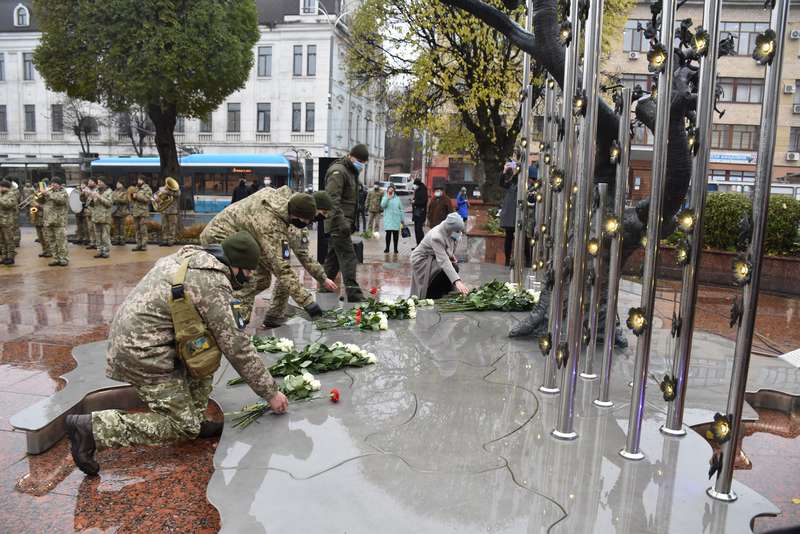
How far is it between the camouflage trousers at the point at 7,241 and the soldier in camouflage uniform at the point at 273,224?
30.1 feet

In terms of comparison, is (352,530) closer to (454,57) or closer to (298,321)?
(298,321)

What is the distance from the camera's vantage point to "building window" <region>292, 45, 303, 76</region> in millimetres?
44688

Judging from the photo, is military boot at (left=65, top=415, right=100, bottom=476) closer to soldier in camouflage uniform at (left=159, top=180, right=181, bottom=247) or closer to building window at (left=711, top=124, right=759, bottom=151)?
soldier in camouflage uniform at (left=159, top=180, right=181, bottom=247)

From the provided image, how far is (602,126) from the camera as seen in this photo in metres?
5.59

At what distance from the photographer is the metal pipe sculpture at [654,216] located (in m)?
3.64

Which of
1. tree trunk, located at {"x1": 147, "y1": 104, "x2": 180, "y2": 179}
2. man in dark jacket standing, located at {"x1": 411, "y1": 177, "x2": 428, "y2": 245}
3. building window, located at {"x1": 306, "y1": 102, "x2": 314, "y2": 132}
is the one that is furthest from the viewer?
building window, located at {"x1": 306, "y1": 102, "x2": 314, "y2": 132}

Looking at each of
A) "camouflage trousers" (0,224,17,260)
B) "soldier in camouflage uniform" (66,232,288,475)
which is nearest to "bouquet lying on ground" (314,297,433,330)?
"soldier in camouflage uniform" (66,232,288,475)

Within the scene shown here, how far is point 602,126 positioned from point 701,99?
2112mm

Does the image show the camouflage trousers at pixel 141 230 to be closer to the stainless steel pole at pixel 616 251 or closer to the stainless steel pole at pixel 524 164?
the stainless steel pole at pixel 524 164

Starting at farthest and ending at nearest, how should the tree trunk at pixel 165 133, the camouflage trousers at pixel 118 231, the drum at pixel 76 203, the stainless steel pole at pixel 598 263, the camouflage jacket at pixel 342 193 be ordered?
the tree trunk at pixel 165 133
the camouflage trousers at pixel 118 231
the drum at pixel 76 203
the camouflage jacket at pixel 342 193
the stainless steel pole at pixel 598 263

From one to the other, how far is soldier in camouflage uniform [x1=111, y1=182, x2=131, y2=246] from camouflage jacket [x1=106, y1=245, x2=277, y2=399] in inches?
596

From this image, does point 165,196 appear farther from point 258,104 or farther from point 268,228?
point 258,104

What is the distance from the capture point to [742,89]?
111 feet

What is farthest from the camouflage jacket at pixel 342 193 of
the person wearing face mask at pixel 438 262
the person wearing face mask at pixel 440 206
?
the person wearing face mask at pixel 440 206
